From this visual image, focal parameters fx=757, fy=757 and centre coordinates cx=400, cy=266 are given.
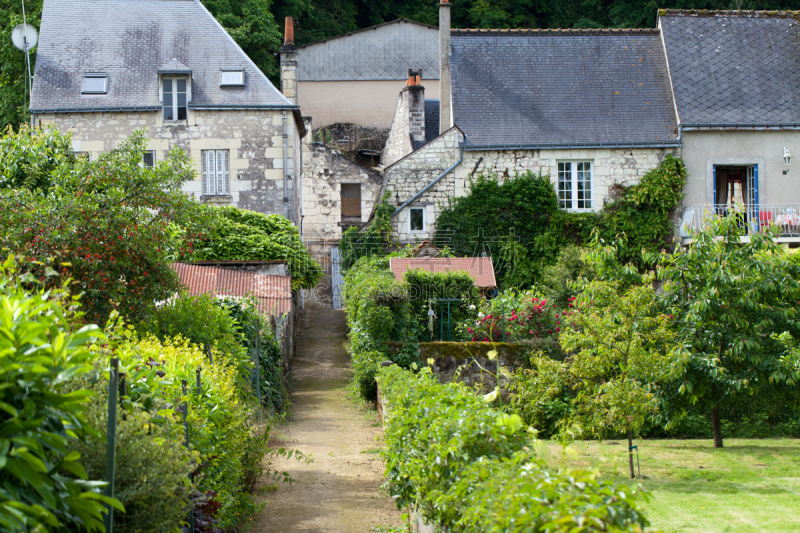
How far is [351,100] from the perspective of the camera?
3634 cm

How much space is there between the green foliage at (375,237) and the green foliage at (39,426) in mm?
17384

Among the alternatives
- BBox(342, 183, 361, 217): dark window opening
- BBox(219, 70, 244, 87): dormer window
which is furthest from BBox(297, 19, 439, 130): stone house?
BBox(219, 70, 244, 87): dormer window

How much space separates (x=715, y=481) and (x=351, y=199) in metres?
20.3

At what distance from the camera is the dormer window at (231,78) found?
813 inches

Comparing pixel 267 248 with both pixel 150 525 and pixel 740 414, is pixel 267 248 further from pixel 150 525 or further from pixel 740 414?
pixel 150 525

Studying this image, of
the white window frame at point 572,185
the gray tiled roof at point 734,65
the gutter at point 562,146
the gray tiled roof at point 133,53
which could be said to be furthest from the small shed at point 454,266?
the gray tiled roof at point 734,65

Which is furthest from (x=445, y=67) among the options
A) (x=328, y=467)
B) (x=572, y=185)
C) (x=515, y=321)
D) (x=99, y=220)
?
(x=328, y=467)

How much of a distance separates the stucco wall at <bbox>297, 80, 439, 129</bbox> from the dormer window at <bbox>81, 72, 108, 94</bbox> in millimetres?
16163

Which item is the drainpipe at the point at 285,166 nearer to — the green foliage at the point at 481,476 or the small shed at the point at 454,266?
the small shed at the point at 454,266

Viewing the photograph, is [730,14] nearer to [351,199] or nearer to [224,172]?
[351,199]

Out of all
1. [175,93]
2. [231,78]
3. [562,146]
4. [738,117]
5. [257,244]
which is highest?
[231,78]

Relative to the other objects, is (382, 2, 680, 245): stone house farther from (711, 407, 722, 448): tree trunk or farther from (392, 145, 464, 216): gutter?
(711, 407, 722, 448): tree trunk

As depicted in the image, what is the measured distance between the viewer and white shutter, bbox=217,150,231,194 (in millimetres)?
20453

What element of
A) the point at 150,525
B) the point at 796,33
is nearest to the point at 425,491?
the point at 150,525
